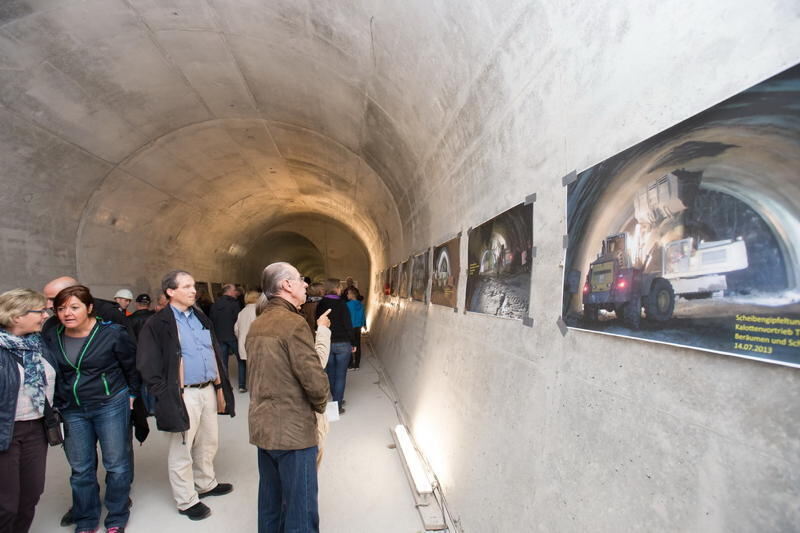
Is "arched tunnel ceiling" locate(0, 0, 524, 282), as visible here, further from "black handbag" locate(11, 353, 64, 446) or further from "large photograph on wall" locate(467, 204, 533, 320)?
"black handbag" locate(11, 353, 64, 446)

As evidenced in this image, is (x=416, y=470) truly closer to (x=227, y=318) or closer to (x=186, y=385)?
(x=186, y=385)

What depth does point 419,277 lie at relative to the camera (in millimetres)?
6625

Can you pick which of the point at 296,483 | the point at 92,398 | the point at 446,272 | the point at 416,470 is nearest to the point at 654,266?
the point at 296,483

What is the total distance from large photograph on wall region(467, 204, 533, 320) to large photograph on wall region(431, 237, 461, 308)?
52cm

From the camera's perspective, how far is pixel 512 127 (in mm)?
2834

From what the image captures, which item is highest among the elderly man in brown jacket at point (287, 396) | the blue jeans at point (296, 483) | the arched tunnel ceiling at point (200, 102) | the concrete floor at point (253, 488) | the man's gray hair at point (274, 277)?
the arched tunnel ceiling at point (200, 102)

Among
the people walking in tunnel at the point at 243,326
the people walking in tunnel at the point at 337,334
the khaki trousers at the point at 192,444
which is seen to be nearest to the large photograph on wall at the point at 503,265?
the khaki trousers at the point at 192,444

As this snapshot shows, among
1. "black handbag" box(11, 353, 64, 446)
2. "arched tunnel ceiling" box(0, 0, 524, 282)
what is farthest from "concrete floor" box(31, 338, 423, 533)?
"arched tunnel ceiling" box(0, 0, 524, 282)

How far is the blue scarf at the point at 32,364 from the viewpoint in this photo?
2.72 m

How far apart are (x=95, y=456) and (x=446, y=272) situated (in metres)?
3.74

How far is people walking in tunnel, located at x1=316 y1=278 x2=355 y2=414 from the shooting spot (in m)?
6.12

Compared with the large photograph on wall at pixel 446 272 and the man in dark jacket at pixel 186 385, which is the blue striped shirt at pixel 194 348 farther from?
the large photograph on wall at pixel 446 272

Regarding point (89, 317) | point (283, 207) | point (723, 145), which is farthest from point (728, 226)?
point (283, 207)

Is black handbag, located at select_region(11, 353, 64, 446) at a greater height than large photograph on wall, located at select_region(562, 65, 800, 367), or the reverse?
large photograph on wall, located at select_region(562, 65, 800, 367)
